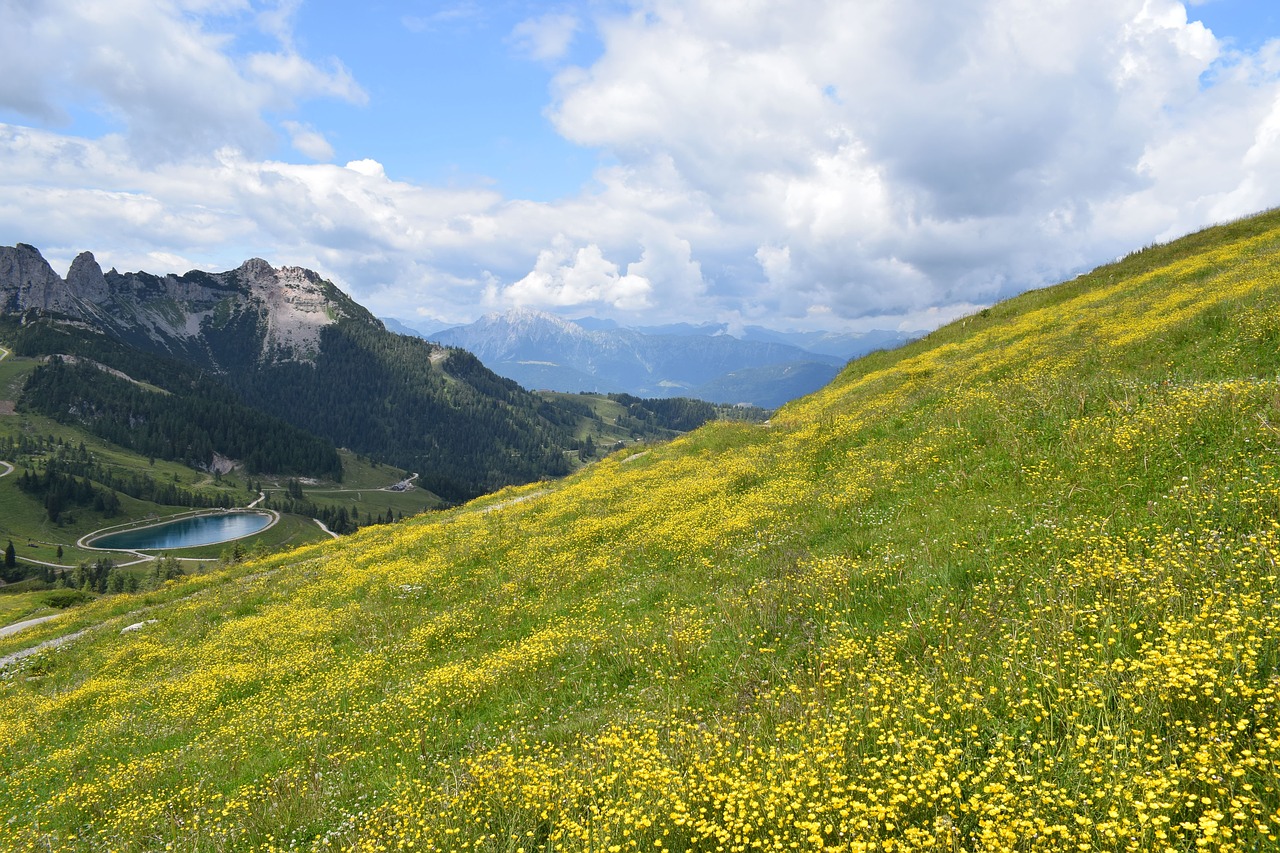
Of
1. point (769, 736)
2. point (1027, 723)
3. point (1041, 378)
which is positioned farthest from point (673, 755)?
point (1041, 378)

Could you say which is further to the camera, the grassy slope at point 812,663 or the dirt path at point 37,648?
the dirt path at point 37,648

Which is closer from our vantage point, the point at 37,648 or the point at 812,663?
the point at 812,663

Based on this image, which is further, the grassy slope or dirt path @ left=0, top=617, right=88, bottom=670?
dirt path @ left=0, top=617, right=88, bottom=670

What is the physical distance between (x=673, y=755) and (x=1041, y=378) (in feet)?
66.6

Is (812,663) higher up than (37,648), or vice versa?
(812,663)

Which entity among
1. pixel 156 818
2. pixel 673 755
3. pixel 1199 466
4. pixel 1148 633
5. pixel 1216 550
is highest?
pixel 1199 466

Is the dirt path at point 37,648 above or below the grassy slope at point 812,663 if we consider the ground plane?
below

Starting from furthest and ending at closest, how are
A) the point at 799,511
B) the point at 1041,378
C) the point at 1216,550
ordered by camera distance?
the point at 1041,378
the point at 799,511
the point at 1216,550

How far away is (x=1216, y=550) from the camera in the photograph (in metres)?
8.23

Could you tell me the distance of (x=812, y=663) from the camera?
9570 millimetres

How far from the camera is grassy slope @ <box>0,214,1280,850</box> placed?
5.62 m

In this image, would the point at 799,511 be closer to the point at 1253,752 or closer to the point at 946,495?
the point at 946,495

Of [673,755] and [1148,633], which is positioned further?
[673,755]

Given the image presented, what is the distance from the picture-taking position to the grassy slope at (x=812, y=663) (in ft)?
18.4
